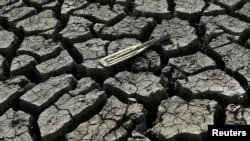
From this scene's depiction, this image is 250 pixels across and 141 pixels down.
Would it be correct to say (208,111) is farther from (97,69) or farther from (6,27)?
(6,27)

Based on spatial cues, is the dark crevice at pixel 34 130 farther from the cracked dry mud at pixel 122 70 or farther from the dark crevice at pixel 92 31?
the dark crevice at pixel 92 31

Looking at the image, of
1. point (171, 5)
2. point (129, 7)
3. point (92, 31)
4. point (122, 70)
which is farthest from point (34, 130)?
point (171, 5)

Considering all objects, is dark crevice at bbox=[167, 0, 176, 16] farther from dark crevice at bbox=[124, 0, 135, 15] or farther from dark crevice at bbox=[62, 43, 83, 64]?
dark crevice at bbox=[62, 43, 83, 64]

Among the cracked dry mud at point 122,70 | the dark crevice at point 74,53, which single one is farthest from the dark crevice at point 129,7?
the dark crevice at point 74,53

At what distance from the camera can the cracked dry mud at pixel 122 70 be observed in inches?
103

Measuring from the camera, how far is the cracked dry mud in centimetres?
261

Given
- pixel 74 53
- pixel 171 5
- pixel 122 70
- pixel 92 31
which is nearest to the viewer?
pixel 122 70

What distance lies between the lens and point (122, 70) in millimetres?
3080

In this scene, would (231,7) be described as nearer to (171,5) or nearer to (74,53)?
(171,5)

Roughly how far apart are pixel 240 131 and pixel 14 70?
67.1 inches

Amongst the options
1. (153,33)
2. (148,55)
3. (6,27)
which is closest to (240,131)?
(148,55)

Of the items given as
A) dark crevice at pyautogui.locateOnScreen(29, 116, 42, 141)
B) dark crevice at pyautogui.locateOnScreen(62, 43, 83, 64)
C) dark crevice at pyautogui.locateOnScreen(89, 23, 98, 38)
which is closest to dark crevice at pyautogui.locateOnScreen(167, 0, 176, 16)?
dark crevice at pyautogui.locateOnScreen(89, 23, 98, 38)

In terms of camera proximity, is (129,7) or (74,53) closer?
(74,53)

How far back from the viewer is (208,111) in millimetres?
2605
